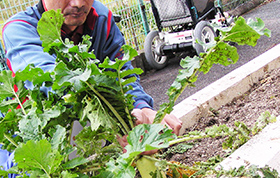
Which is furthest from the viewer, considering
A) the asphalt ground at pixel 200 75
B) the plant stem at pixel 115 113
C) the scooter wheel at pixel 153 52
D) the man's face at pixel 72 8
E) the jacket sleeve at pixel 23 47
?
the scooter wheel at pixel 153 52

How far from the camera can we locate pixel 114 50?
Answer: 2006 mm

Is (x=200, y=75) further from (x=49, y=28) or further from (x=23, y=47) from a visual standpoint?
(x=49, y=28)

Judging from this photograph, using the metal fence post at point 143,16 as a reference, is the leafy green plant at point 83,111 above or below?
above

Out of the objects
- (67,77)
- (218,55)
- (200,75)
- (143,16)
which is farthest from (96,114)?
(143,16)

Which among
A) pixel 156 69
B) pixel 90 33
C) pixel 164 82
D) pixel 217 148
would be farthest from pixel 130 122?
pixel 156 69

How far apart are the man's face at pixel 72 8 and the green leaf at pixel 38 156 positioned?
2.65 ft

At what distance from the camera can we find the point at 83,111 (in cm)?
108

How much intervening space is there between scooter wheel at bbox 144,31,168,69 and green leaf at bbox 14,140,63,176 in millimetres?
4308

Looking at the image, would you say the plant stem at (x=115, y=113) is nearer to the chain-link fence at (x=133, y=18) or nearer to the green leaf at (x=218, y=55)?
the green leaf at (x=218, y=55)

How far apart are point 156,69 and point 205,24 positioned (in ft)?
3.84

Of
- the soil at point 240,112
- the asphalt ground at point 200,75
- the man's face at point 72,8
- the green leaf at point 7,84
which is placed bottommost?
the asphalt ground at point 200,75

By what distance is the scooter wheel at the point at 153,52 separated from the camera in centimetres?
517

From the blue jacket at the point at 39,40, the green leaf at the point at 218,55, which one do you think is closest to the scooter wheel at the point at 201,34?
the blue jacket at the point at 39,40

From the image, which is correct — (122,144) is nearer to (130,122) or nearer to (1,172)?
(130,122)
